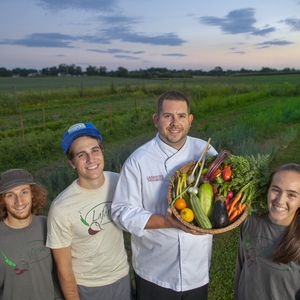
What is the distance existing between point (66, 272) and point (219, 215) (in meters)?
1.04

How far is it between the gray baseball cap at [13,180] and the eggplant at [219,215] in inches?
48.0

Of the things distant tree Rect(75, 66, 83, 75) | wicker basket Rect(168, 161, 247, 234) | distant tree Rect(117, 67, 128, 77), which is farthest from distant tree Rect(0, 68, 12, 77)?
wicker basket Rect(168, 161, 247, 234)

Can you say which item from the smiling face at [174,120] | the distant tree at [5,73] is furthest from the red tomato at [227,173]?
the distant tree at [5,73]

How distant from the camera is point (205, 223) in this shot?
1979 mm

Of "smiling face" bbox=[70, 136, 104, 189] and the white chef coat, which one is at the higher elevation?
"smiling face" bbox=[70, 136, 104, 189]

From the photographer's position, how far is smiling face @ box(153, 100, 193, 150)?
2.26 metres

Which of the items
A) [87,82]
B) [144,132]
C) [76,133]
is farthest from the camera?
[87,82]

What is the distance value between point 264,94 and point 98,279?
29.9 metres

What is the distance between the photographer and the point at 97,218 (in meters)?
2.16

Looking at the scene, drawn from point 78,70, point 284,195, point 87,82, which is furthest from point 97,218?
point 78,70

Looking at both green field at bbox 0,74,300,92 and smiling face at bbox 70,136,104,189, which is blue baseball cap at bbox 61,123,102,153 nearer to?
smiling face at bbox 70,136,104,189

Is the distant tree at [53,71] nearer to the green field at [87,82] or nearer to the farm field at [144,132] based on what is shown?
the green field at [87,82]

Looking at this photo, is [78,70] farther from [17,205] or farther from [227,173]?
[227,173]

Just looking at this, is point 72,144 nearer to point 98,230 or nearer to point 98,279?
point 98,230
